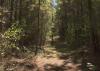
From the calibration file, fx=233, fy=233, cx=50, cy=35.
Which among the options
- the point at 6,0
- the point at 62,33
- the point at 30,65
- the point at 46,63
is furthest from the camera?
the point at 62,33

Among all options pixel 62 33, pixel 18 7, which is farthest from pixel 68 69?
pixel 62 33

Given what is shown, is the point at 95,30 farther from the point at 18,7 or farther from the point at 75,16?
the point at 75,16

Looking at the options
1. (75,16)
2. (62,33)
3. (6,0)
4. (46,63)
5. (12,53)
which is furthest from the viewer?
(62,33)

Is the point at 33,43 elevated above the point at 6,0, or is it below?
below

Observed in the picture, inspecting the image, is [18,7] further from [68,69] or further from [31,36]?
[68,69]

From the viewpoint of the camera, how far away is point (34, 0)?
32719 mm

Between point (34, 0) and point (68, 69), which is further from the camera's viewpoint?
point (34, 0)

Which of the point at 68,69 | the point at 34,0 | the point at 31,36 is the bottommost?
the point at 68,69

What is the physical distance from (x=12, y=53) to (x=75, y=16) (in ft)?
70.5

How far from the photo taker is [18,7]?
33969 millimetres

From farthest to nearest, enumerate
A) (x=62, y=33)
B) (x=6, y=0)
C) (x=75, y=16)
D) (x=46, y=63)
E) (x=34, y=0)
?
(x=62, y=33) → (x=75, y=16) → (x=6, y=0) → (x=34, y=0) → (x=46, y=63)

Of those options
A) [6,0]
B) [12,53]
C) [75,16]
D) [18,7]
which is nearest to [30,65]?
[12,53]

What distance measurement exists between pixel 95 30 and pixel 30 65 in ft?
29.5

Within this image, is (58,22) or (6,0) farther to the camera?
(58,22)
